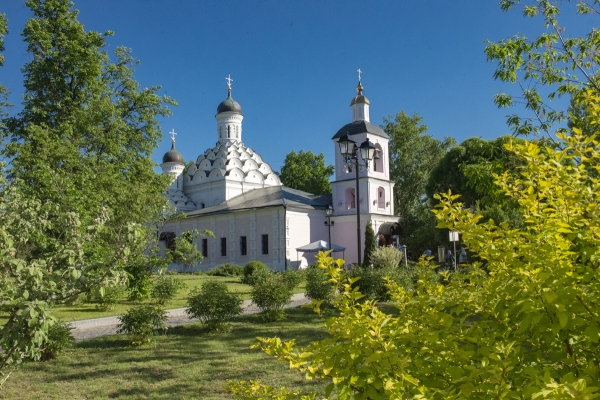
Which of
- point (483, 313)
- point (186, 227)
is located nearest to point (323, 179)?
point (186, 227)

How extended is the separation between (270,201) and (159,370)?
84.7 feet

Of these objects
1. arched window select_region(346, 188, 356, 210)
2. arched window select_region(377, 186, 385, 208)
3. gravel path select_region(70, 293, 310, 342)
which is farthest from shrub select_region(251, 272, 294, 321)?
arched window select_region(377, 186, 385, 208)

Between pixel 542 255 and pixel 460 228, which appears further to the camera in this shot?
pixel 460 228

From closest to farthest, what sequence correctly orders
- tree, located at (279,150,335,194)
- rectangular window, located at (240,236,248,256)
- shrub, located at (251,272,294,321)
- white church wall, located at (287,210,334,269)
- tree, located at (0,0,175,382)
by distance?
shrub, located at (251,272,294,321) < tree, located at (0,0,175,382) < white church wall, located at (287,210,334,269) < rectangular window, located at (240,236,248,256) < tree, located at (279,150,335,194)

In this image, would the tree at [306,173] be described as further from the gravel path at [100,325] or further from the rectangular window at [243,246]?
the gravel path at [100,325]

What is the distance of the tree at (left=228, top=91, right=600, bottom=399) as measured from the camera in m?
1.69

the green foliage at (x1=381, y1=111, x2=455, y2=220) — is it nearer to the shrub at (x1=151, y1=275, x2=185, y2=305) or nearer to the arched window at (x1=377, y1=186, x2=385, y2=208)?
the arched window at (x1=377, y1=186, x2=385, y2=208)

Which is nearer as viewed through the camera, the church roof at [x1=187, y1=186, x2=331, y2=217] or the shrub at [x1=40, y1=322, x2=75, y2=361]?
the shrub at [x1=40, y1=322, x2=75, y2=361]

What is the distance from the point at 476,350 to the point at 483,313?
0.92 ft

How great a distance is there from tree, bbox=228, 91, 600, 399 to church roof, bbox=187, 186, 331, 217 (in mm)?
28160

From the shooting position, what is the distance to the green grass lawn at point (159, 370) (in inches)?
224

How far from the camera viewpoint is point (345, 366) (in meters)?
1.97

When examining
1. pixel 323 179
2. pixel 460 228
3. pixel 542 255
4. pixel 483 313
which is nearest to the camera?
Answer: pixel 542 255

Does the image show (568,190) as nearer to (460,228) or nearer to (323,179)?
(460,228)
